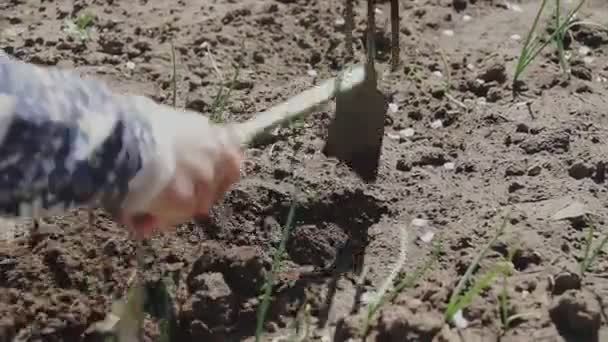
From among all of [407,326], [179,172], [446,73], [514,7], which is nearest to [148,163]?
[179,172]

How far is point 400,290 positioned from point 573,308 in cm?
33

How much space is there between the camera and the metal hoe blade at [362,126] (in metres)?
2.27

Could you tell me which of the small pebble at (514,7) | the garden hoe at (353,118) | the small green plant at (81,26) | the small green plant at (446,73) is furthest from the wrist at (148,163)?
the small pebble at (514,7)

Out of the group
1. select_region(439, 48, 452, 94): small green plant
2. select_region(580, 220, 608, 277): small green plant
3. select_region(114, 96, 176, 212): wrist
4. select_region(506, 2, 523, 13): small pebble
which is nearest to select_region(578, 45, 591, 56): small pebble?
select_region(506, 2, 523, 13): small pebble

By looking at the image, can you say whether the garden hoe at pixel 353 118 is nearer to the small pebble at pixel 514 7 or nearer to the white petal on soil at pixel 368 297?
the white petal on soil at pixel 368 297

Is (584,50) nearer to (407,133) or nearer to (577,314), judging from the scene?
(407,133)

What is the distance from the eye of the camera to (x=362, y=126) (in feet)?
7.49

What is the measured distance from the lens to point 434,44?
8.90 ft

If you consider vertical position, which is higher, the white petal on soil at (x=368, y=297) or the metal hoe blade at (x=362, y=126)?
the metal hoe blade at (x=362, y=126)

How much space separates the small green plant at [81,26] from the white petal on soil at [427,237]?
1.16 metres

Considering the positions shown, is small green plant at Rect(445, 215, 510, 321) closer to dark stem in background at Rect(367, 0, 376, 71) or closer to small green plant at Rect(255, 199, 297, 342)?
small green plant at Rect(255, 199, 297, 342)

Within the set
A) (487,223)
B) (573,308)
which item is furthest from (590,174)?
(573,308)

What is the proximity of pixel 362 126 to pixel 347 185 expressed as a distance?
168 mm

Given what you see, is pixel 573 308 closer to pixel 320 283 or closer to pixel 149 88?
pixel 320 283
